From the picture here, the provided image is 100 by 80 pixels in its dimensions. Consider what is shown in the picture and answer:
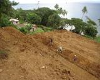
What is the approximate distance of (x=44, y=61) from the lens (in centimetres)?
1675

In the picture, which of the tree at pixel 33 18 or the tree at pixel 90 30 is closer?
the tree at pixel 90 30

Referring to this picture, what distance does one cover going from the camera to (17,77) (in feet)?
44.5

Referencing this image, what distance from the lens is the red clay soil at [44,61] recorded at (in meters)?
14.4

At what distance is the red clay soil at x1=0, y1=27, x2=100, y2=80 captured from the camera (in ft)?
47.1

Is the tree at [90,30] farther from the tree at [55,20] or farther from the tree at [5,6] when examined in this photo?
the tree at [5,6]

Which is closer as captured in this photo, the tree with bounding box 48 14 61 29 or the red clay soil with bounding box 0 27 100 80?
the red clay soil with bounding box 0 27 100 80

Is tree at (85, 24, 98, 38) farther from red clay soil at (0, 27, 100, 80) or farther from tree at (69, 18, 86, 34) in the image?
red clay soil at (0, 27, 100, 80)

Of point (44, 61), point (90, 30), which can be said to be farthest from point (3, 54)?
point (90, 30)

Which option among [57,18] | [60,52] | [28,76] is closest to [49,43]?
[60,52]

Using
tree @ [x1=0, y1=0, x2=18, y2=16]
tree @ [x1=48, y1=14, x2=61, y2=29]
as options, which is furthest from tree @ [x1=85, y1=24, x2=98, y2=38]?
Result: tree @ [x1=0, y1=0, x2=18, y2=16]

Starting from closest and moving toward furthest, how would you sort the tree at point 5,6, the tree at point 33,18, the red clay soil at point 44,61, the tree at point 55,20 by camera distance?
the red clay soil at point 44,61 < the tree at point 5,6 < the tree at point 55,20 < the tree at point 33,18

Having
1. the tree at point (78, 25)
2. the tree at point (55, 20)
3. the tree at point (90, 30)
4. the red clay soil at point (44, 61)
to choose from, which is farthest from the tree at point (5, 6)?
the tree at point (78, 25)

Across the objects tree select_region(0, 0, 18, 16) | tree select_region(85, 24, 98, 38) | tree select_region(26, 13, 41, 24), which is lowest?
tree select_region(85, 24, 98, 38)

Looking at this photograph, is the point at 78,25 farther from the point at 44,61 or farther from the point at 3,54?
the point at 3,54
